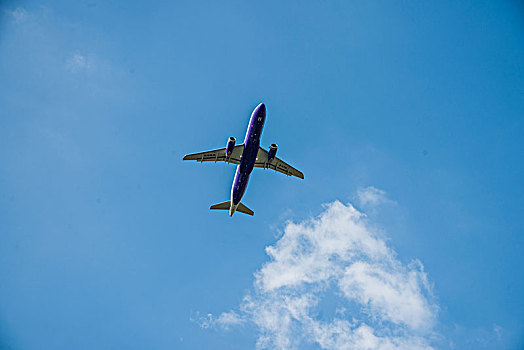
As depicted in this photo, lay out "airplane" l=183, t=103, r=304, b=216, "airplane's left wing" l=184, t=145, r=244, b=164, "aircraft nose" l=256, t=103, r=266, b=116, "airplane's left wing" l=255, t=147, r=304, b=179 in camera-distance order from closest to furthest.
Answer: "aircraft nose" l=256, t=103, r=266, b=116 < "airplane" l=183, t=103, r=304, b=216 < "airplane's left wing" l=184, t=145, r=244, b=164 < "airplane's left wing" l=255, t=147, r=304, b=179

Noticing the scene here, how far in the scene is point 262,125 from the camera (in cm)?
4616

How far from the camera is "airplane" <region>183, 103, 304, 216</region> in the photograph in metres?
46.0

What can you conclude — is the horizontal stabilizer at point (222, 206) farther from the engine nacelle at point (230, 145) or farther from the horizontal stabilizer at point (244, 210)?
the engine nacelle at point (230, 145)

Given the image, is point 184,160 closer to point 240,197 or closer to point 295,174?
point 240,197

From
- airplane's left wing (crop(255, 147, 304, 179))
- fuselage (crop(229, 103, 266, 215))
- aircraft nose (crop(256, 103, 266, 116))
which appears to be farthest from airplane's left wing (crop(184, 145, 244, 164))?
aircraft nose (crop(256, 103, 266, 116))

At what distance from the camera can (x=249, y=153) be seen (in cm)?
4775

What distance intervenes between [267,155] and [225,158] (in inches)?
264

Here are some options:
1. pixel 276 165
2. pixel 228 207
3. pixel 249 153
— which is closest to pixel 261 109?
pixel 249 153

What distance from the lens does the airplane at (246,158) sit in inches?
1811

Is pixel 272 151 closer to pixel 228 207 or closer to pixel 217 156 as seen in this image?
pixel 217 156

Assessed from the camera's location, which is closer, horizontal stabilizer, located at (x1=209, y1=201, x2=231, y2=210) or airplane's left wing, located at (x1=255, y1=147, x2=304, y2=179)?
airplane's left wing, located at (x1=255, y1=147, x2=304, y2=179)

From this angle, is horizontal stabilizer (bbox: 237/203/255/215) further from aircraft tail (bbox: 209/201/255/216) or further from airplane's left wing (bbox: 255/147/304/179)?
airplane's left wing (bbox: 255/147/304/179)

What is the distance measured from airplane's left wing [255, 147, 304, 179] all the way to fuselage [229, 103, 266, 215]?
6.84 m

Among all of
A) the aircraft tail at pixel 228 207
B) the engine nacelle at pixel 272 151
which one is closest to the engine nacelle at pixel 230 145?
the engine nacelle at pixel 272 151
